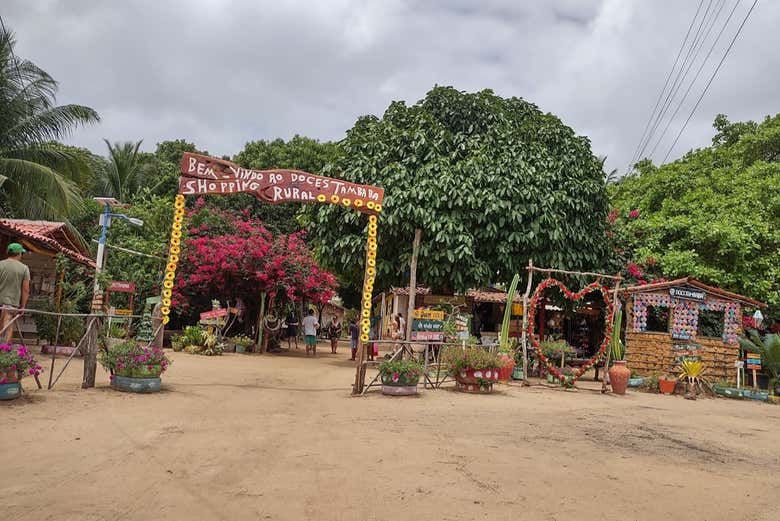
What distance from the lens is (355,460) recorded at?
5297 millimetres

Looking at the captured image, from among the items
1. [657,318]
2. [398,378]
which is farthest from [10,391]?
[657,318]

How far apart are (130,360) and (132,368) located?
0.12 m

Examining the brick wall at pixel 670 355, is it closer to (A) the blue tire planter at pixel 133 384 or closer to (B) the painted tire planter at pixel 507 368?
(B) the painted tire planter at pixel 507 368

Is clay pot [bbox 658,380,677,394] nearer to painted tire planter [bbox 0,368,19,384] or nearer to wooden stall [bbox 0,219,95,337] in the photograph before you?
painted tire planter [bbox 0,368,19,384]

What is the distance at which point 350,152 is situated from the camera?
635 inches

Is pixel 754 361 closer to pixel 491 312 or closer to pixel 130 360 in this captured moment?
pixel 491 312

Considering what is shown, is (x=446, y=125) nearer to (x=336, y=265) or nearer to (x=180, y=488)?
(x=336, y=265)

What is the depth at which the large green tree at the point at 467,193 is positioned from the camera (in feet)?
47.2

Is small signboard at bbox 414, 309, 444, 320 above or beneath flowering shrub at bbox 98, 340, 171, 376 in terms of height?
above

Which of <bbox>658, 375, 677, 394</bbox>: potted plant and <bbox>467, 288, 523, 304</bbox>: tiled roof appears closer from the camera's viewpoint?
<bbox>658, 375, 677, 394</bbox>: potted plant

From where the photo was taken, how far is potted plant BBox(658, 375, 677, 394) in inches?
580

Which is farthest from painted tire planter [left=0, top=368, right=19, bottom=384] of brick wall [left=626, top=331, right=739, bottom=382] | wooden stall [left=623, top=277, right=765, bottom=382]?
brick wall [left=626, top=331, right=739, bottom=382]

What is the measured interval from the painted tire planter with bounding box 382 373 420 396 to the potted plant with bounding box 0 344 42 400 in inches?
209

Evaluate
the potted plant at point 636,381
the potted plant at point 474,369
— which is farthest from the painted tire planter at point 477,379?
the potted plant at point 636,381
